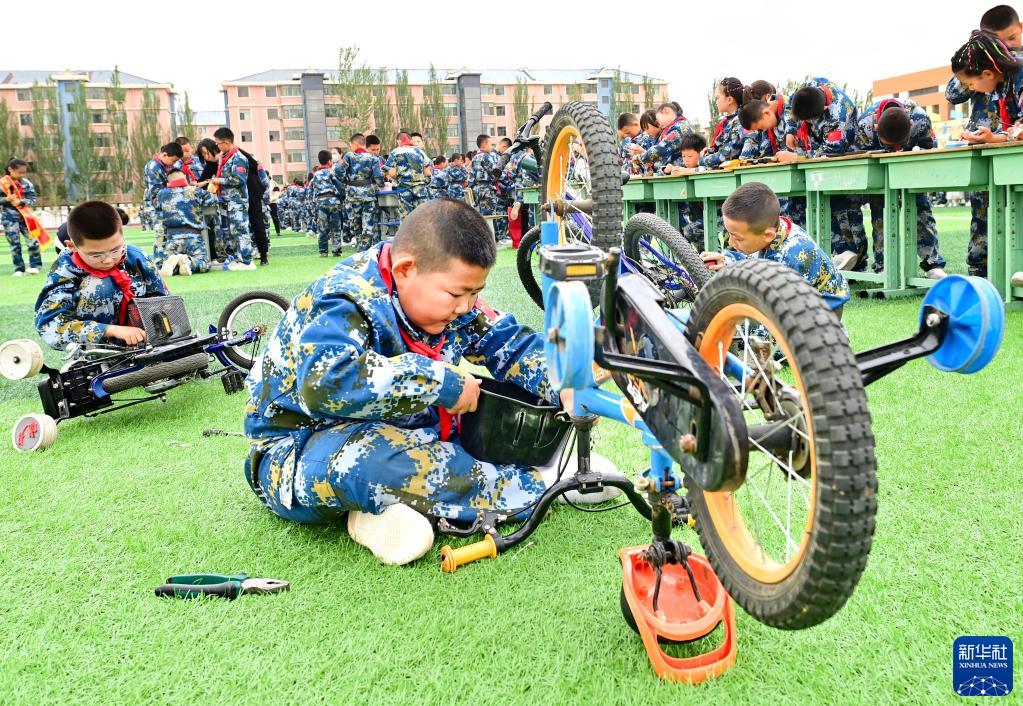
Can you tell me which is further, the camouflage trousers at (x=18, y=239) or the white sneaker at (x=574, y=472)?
the camouflage trousers at (x=18, y=239)

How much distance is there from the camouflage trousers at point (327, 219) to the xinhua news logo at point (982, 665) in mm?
12748

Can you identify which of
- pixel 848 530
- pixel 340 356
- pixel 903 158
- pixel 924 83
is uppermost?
pixel 924 83

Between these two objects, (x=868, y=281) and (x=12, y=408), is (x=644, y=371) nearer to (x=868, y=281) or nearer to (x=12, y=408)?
(x=12, y=408)

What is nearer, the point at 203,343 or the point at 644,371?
the point at 644,371

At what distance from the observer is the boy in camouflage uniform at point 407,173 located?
1338cm

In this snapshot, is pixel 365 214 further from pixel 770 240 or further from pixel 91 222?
pixel 770 240

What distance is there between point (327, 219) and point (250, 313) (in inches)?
364

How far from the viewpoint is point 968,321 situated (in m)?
1.29

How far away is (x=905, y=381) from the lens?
3.43 m

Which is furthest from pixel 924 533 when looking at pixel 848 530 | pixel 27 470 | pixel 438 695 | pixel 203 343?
pixel 203 343

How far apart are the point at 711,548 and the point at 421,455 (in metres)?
0.92

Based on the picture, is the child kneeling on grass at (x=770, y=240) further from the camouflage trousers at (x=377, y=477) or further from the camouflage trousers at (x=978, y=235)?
the camouflage trousers at (x=978, y=235)

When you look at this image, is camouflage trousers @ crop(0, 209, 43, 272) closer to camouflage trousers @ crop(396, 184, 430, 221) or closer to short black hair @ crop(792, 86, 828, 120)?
camouflage trousers @ crop(396, 184, 430, 221)

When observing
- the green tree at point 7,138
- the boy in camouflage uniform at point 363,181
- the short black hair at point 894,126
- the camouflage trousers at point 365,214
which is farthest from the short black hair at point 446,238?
the green tree at point 7,138
